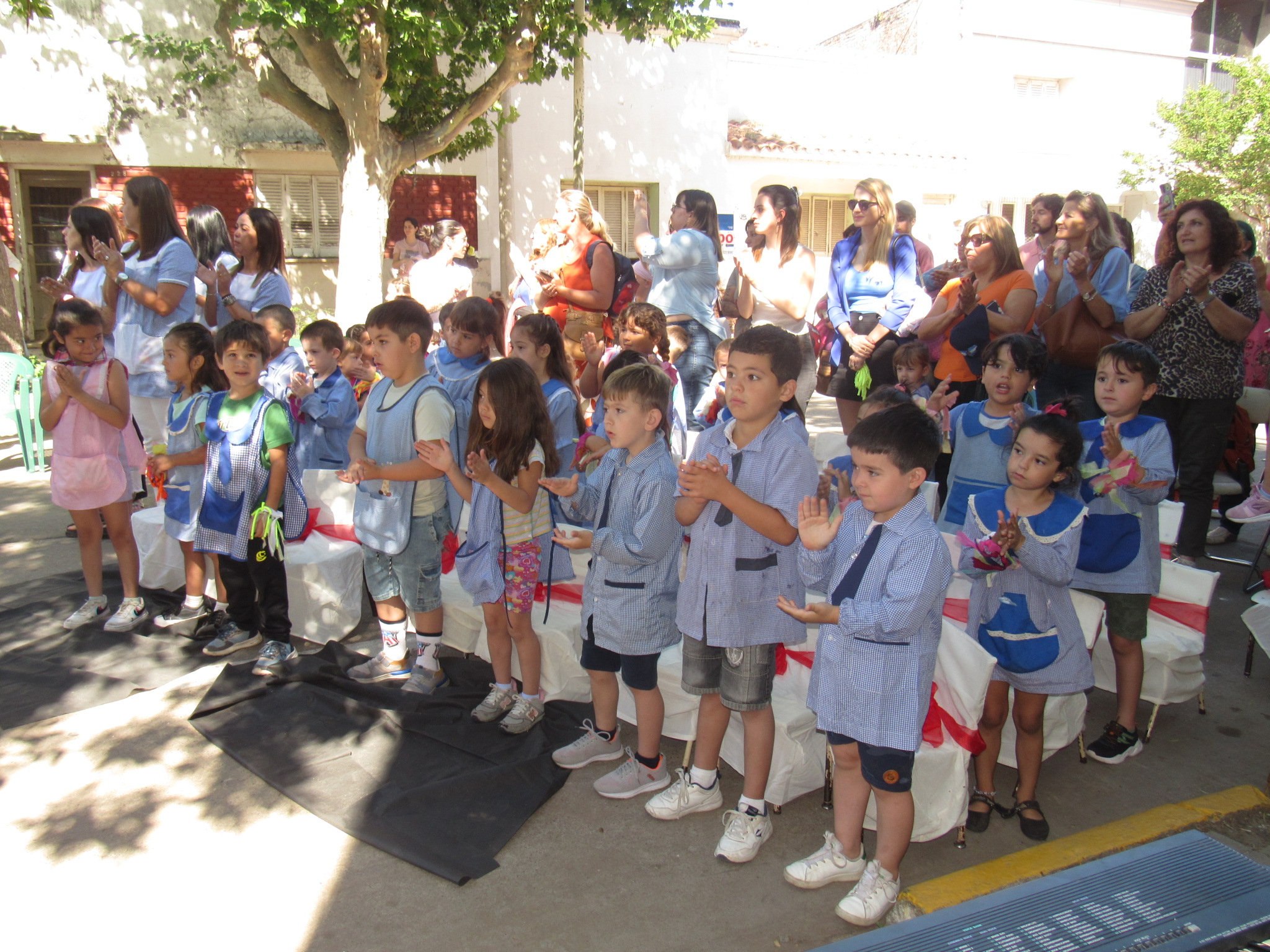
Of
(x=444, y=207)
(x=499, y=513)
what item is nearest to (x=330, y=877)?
(x=499, y=513)

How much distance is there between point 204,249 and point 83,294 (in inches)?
29.2

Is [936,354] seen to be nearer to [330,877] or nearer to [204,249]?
[330,877]

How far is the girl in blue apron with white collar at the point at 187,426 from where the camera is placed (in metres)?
4.21

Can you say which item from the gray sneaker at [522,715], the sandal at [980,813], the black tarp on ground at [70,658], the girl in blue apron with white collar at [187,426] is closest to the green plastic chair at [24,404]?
the black tarp on ground at [70,658]

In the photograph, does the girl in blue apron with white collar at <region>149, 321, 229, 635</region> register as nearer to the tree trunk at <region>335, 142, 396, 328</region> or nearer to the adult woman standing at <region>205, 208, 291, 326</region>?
the adult woman standing at <region>205, 208, 291, 326</region>

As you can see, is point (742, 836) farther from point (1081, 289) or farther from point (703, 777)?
point (1081, 289)

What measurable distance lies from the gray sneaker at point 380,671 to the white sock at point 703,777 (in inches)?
59.4

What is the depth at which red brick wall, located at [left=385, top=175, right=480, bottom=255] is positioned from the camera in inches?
563

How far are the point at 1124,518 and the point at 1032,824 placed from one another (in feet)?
3.68

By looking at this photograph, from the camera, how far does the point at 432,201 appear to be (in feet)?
47.6

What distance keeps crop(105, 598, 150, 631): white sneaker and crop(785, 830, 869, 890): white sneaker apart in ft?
11.3

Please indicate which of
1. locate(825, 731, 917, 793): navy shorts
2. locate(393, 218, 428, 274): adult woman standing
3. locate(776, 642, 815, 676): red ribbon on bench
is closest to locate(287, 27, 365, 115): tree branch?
locate(393, 218, 428, 274): adult woman standing

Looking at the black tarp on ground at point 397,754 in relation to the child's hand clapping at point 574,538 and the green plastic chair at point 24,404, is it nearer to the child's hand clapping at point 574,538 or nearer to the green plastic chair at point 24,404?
the child's hand clapping at point 574,538

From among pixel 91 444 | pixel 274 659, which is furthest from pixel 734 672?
pixel 91 444
